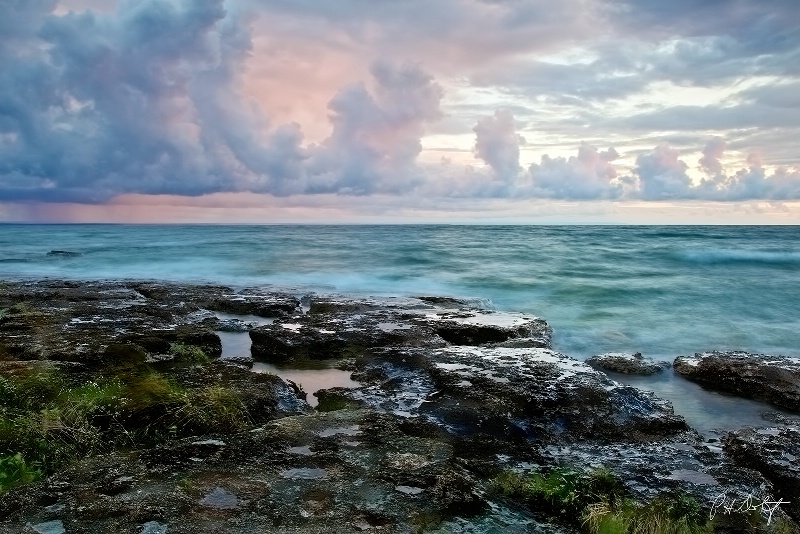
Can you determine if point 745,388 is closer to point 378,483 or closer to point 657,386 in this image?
point 657,386

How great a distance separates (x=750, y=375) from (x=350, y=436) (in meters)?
7.80

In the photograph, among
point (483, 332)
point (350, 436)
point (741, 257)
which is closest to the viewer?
point (350, 436)

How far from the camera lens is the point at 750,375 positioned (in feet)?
34.4

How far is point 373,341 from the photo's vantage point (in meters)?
11.8

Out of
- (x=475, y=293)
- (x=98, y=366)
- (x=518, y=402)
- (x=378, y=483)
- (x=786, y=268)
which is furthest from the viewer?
(x=786, y=268)

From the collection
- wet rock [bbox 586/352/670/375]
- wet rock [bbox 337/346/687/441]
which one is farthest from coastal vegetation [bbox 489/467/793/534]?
wet rock [bbox 586/352/670/375]

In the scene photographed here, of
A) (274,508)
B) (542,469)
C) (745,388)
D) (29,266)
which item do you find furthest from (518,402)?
(29,266)

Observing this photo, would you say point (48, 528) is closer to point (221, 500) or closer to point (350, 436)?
point (221, 500)

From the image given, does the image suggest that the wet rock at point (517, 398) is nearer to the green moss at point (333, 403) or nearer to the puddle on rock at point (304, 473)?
the green moss at point (333, 403)

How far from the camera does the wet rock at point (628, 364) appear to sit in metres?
11.7

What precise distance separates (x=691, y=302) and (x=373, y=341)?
15080 mm

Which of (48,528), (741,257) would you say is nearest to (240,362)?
(48,528)

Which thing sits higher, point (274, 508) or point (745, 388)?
point (274, 508)

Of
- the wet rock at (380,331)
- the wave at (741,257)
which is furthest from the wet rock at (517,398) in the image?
the wave at (741,257)
